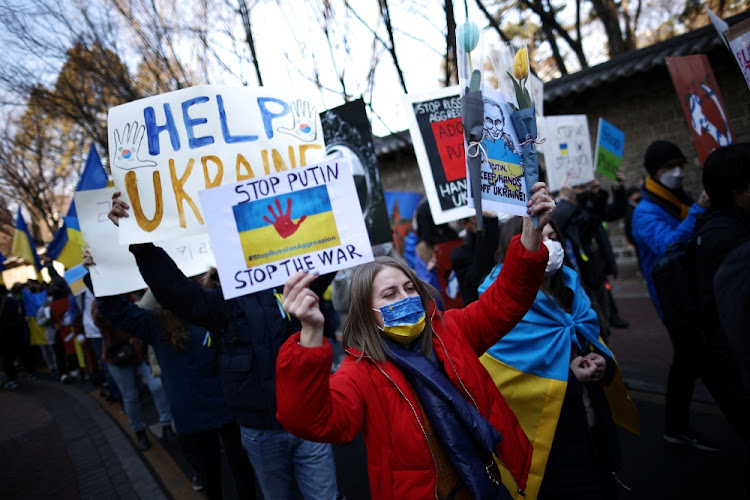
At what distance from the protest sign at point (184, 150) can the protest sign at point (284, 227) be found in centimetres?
65

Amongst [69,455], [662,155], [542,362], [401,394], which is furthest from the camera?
[69,455]

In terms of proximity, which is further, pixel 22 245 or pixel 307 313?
pixel 22 245

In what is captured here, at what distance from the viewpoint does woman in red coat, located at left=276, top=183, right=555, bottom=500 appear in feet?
4.78

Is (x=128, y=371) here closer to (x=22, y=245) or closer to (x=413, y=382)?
(x=413, y=382)

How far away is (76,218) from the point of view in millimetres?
5137

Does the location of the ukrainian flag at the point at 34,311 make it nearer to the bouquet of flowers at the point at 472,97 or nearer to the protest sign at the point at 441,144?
the protest sign at the point at 441,144

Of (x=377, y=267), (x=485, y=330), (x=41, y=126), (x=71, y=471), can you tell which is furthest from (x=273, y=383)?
(x=41, y=126)

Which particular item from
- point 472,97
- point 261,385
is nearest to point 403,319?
point 472,97

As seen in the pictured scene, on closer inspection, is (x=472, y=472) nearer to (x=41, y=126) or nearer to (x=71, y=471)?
(x=71, y=471)

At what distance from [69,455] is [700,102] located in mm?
7213

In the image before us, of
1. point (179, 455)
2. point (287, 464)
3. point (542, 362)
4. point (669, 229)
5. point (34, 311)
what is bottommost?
point (179, 455)

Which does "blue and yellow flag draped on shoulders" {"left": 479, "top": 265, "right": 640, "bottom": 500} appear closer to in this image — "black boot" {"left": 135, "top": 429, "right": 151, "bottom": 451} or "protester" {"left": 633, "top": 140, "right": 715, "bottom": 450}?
"protester" {"left": 633, "top": 140, "right": 715, "bottom": 450}

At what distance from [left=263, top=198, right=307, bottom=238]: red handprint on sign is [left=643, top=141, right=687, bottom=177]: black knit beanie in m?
2.96

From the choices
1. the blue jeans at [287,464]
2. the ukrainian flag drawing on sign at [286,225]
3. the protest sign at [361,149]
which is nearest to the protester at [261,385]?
the blue jeans at [287,464]
